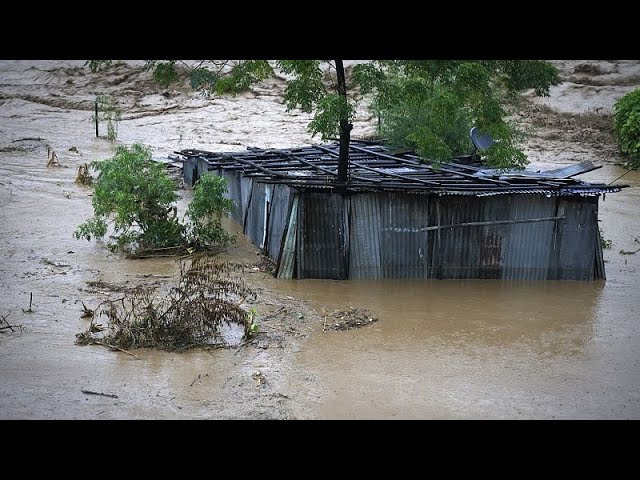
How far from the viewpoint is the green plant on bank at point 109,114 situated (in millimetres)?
23500

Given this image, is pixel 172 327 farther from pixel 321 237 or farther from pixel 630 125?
pixel 630 125

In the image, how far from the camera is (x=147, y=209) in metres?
13.5

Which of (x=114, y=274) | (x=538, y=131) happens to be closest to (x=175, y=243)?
(x=114, y=274)

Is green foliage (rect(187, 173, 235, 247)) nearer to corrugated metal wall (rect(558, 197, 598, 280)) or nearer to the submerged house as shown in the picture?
the submerged house

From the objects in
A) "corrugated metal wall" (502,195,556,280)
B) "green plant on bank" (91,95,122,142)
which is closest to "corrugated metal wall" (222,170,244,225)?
"corrugated metal wall" (502,195,556,280)

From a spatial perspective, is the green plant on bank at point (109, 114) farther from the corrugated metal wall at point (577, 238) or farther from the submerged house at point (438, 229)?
the corrugated metal wall at point (577, 238)

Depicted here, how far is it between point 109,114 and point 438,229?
15.9m

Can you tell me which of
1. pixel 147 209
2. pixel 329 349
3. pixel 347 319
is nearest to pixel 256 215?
pixel 147 209

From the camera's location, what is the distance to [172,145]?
76.9 feet

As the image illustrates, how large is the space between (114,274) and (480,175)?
6.90 meters

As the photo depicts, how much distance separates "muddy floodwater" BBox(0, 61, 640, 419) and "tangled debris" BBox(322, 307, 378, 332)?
0.34 feet

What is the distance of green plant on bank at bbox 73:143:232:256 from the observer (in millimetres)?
13258

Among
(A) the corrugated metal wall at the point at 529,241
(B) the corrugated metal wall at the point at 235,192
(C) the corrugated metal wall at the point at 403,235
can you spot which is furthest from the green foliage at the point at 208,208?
(A) the corrugated metal wall at the point at 529,241

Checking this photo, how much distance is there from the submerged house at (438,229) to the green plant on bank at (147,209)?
4.72 feet
